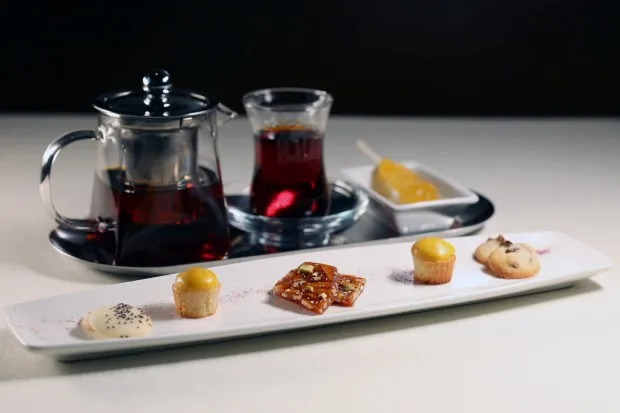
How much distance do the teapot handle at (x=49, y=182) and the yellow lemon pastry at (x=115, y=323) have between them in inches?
12.4

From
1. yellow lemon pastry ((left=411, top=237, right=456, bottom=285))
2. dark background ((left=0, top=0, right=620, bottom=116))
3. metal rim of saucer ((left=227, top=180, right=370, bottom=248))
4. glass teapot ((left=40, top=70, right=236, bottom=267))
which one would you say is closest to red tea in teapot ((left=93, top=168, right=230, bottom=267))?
glass teapot ((left=40, top=70, right=236, bottom=267))

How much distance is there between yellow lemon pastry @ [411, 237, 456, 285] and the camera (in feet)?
4.08

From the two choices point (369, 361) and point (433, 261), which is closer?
point (369, 361)

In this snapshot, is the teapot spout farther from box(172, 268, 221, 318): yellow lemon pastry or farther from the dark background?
the dark background

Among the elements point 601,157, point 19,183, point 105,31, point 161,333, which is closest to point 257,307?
point 161,333

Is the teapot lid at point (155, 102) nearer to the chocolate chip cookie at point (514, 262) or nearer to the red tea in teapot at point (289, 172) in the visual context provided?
the red tea in teapot at point (289, 172)

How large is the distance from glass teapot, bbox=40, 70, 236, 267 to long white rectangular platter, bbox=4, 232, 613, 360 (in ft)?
0.28

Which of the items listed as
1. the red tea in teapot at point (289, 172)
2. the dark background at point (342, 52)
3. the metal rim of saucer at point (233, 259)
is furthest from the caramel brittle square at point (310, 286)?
the dark background at point (342, 52)

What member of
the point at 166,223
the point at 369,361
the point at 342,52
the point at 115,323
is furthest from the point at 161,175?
the point at 342,52

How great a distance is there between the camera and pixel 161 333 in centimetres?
110

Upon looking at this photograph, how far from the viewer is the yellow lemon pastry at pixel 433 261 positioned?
1244 millimetres

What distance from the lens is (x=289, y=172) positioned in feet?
4.82

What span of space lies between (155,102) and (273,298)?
0.32 meters

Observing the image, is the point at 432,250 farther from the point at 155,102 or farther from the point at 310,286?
the point at 155,102
